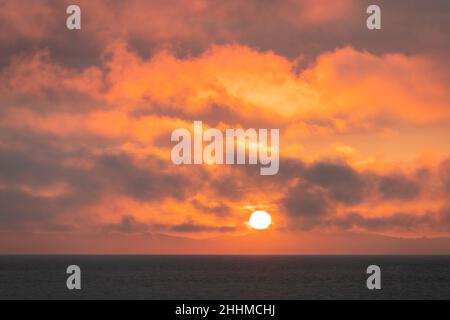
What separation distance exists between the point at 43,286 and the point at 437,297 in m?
69.5

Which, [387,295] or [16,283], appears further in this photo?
[16,283]
